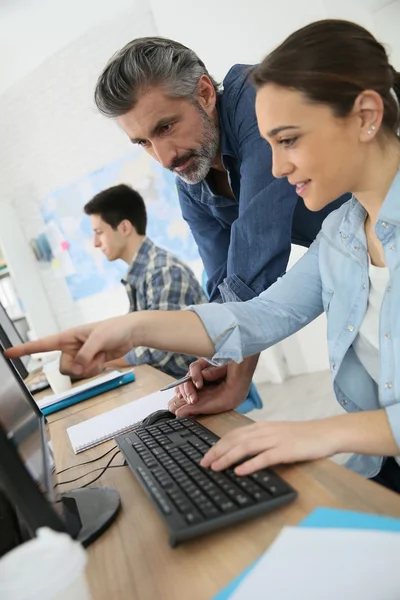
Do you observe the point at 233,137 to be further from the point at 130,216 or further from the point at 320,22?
the point at 130,216

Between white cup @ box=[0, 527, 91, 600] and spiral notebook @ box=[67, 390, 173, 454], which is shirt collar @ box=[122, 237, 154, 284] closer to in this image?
spiral notebook @ box=[67, 390, 173, 454]

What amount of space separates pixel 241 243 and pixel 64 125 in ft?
9.32

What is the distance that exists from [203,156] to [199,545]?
111cm

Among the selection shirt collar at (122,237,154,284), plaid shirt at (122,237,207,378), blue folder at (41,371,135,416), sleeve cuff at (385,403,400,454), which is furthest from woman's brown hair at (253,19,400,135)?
shirt collar at (122,237,154,284)

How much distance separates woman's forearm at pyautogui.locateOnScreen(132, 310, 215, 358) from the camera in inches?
32.3

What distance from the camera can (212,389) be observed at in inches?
41.1

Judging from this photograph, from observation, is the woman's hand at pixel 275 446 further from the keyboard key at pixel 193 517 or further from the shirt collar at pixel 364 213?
the shirt collar at pixel 364 213

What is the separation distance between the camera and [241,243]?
1237 mm

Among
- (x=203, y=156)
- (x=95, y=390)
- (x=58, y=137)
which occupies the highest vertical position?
(x=58, y=137)

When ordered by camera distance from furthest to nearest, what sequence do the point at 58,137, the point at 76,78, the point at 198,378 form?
the point at 58,137 < the point at 76,78 < the point at 198,378

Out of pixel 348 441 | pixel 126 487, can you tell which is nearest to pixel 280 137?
pixel 348 441

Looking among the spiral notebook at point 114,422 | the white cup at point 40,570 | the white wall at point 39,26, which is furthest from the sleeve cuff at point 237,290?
the white wall at point 39,26

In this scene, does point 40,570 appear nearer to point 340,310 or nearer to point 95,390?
point 340,310

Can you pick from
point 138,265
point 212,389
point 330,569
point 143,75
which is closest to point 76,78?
point 138,265
